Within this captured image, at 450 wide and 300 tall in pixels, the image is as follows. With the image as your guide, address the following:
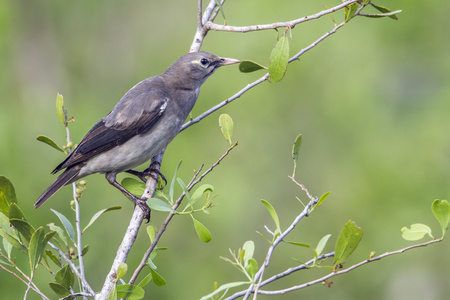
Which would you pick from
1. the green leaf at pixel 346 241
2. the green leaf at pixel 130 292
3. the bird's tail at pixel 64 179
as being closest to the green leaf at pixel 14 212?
the green leaf at pixel 130 292

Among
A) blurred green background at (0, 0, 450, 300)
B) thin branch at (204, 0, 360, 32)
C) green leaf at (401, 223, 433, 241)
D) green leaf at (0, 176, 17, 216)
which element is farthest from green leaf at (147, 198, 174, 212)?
blurred green background at (0, 0, 450, 300)

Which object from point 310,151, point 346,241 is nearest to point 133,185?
point 346,241

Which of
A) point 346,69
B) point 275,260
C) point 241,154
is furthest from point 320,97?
point 275,260

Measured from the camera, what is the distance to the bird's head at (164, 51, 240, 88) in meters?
5.54

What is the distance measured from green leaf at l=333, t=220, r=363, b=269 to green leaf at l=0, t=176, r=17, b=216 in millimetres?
1949

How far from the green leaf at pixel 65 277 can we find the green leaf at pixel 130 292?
0.32 meters

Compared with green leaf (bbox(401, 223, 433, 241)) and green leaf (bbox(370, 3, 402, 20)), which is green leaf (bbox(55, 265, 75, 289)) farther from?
green leaf (bbox(370, 3, 402, 20))

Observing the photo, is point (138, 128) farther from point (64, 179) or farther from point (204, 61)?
point (204, 61)

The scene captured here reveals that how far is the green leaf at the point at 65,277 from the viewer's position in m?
3.27

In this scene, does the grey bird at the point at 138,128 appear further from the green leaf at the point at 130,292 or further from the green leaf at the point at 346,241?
the green leaf at the point at 346,241

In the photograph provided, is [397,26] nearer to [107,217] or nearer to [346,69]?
[346,69]

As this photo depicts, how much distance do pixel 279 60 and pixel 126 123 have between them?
212 centimetres

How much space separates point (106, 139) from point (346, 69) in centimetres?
710

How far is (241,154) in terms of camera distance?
11.9 metres
